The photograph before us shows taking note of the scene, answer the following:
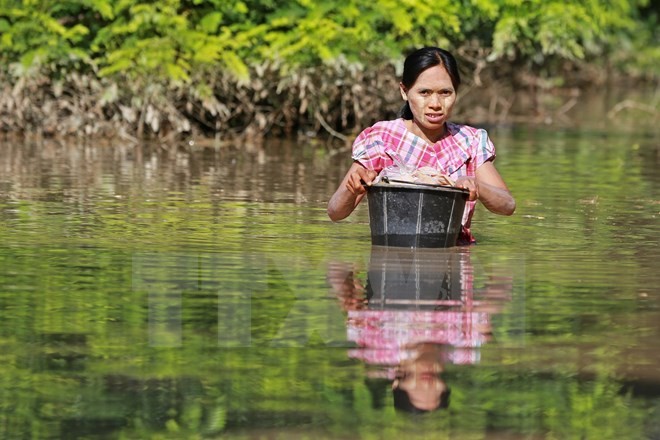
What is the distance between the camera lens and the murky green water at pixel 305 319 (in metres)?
5.17

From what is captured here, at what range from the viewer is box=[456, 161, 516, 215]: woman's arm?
27.5 feet

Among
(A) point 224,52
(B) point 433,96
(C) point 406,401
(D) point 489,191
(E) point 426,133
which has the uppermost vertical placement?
(A) point 224,52

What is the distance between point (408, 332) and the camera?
6418 mm

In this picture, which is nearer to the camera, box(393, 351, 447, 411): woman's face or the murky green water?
the murky green water

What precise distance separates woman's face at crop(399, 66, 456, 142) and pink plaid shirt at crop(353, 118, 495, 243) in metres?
0.16

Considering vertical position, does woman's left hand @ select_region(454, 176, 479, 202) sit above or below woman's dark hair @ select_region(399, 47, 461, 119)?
below

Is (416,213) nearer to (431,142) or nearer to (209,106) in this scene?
(431,142)

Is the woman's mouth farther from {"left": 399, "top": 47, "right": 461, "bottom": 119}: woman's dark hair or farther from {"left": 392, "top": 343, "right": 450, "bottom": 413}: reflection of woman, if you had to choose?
{"left": 392, "top": 343, "right": 450, "bottom": 413}: reflection of woman

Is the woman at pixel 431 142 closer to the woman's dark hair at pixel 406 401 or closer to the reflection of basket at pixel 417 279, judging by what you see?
the reflection of basket at pixel 417 279

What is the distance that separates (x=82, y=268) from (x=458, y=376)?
3036mm

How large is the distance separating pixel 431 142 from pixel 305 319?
226cm

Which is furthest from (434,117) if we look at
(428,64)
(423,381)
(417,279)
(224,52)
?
(224,52)

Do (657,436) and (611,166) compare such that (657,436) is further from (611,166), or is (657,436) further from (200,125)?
(200,125)

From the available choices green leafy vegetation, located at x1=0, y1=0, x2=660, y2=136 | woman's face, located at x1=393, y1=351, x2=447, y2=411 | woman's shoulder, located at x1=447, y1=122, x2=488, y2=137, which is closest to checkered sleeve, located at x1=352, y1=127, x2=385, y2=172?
woman's shoulder, located at x1=447, y1=122, x2=488, y2=137
